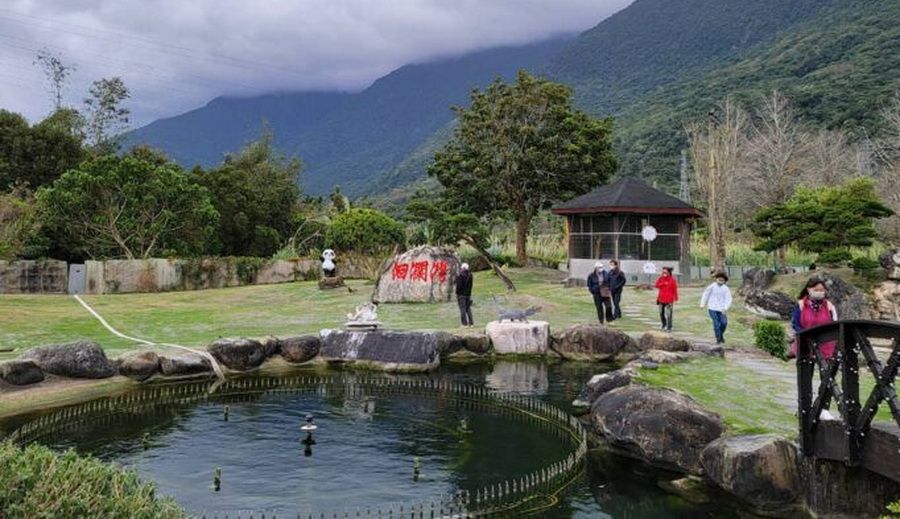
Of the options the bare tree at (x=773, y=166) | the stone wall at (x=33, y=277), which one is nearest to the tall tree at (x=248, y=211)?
the stone wall at (x=33, y=277)

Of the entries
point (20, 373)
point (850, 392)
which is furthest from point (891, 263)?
point (20, 373)

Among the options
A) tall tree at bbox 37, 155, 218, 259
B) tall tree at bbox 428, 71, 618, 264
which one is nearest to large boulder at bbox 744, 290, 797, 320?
tall tree at bbox 428, 71, 618, 264

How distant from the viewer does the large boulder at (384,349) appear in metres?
19.0

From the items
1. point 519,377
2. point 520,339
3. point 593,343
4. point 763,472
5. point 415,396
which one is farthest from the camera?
point 520,339

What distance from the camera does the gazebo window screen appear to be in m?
33.9

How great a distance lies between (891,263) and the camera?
24453mm

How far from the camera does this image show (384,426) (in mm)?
13938

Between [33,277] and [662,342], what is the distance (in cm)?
2903

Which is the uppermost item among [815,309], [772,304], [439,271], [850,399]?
[439,271]

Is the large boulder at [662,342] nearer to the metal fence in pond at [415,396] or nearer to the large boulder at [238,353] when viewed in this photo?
the metal fence in pond at [415,396]

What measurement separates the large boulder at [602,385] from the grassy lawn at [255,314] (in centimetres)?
659

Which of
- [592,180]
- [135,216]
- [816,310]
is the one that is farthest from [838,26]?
[816,310]

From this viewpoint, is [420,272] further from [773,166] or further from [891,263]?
[773,166]

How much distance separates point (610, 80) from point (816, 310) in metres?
177
